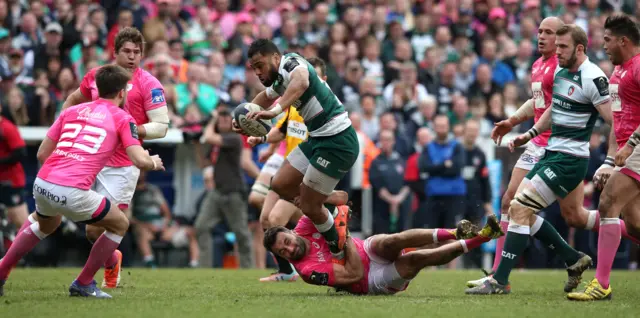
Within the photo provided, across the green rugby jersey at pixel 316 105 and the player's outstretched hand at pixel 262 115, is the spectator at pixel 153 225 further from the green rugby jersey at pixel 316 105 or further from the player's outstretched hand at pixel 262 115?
the player's outstretched hand at pixel 262 115

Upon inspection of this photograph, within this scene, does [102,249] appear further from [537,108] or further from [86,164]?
[537,108]

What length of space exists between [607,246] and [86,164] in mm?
4574

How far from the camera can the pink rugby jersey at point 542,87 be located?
10310 millimetres

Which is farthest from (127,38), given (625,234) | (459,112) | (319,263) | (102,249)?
(459,112)

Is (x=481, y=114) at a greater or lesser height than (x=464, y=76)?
lesser

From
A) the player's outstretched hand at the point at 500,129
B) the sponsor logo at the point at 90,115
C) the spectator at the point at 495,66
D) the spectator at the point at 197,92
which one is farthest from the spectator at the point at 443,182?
the sponsor logo at the point at 90,115

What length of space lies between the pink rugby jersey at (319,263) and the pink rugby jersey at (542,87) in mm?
2565

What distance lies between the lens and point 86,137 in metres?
8.41

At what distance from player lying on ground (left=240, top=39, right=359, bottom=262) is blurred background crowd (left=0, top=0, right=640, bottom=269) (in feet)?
21.3

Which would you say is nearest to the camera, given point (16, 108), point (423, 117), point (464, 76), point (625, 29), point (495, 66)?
point (625, 29)

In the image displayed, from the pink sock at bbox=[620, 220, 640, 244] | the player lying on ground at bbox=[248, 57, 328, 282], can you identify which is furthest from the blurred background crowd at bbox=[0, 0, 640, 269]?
the pink sock at bbox=[620, 220, 640, 244]

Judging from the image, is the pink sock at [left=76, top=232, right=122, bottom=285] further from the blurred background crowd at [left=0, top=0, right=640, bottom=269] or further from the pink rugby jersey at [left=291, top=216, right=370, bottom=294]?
the blurred background crowd at [left=0, top=0, right=640, bottom=269]

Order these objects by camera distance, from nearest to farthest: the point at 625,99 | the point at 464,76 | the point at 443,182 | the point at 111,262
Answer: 1. the point at 625,99
2. the point at 111,262
3. the point at 443,182
4. the point at 464,76

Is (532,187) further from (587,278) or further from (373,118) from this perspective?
(373,118)
